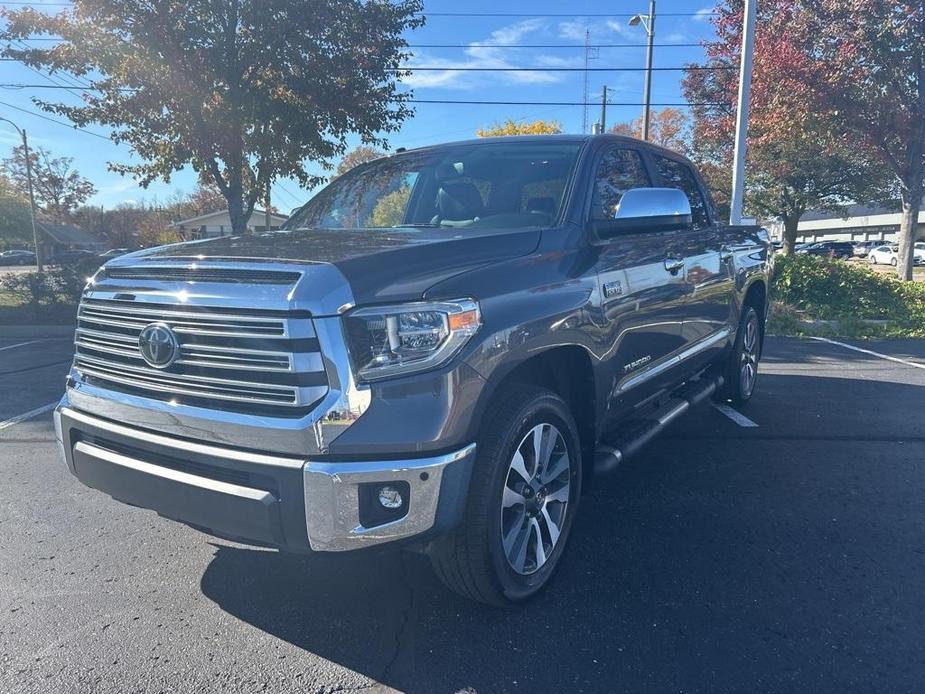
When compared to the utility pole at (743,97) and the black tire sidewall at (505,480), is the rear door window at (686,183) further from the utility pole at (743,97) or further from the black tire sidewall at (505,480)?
the utility pole at (743,97)

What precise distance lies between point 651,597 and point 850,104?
1183cm

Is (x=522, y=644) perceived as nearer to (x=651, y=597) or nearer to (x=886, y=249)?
(x=651, y=597)

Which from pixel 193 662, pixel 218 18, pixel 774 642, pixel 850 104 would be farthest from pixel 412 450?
pixel 850 104

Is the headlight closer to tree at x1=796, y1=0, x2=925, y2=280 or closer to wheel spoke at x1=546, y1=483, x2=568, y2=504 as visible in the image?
wheel spoke at x1=546, y1=483, x2=568, y2=504

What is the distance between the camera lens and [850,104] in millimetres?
11727

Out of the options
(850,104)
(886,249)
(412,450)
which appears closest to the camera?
(412,450)

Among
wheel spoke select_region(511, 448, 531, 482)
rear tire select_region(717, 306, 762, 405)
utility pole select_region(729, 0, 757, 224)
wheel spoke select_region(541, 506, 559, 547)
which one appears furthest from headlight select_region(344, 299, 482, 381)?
utility pole select_region(729, 0, 757, 224)

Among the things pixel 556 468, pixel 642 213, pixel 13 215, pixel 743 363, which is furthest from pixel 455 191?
pixel 13 215

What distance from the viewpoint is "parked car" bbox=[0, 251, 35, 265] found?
6010cm

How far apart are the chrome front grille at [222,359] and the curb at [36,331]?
429 inches

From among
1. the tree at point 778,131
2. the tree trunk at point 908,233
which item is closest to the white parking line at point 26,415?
the tree at point 778,131

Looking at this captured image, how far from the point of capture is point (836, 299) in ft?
39.9

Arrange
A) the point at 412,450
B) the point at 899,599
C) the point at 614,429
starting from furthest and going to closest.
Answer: the point at 614,429
the point at 899,599
the point at 412,450

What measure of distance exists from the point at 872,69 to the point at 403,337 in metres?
12.6
